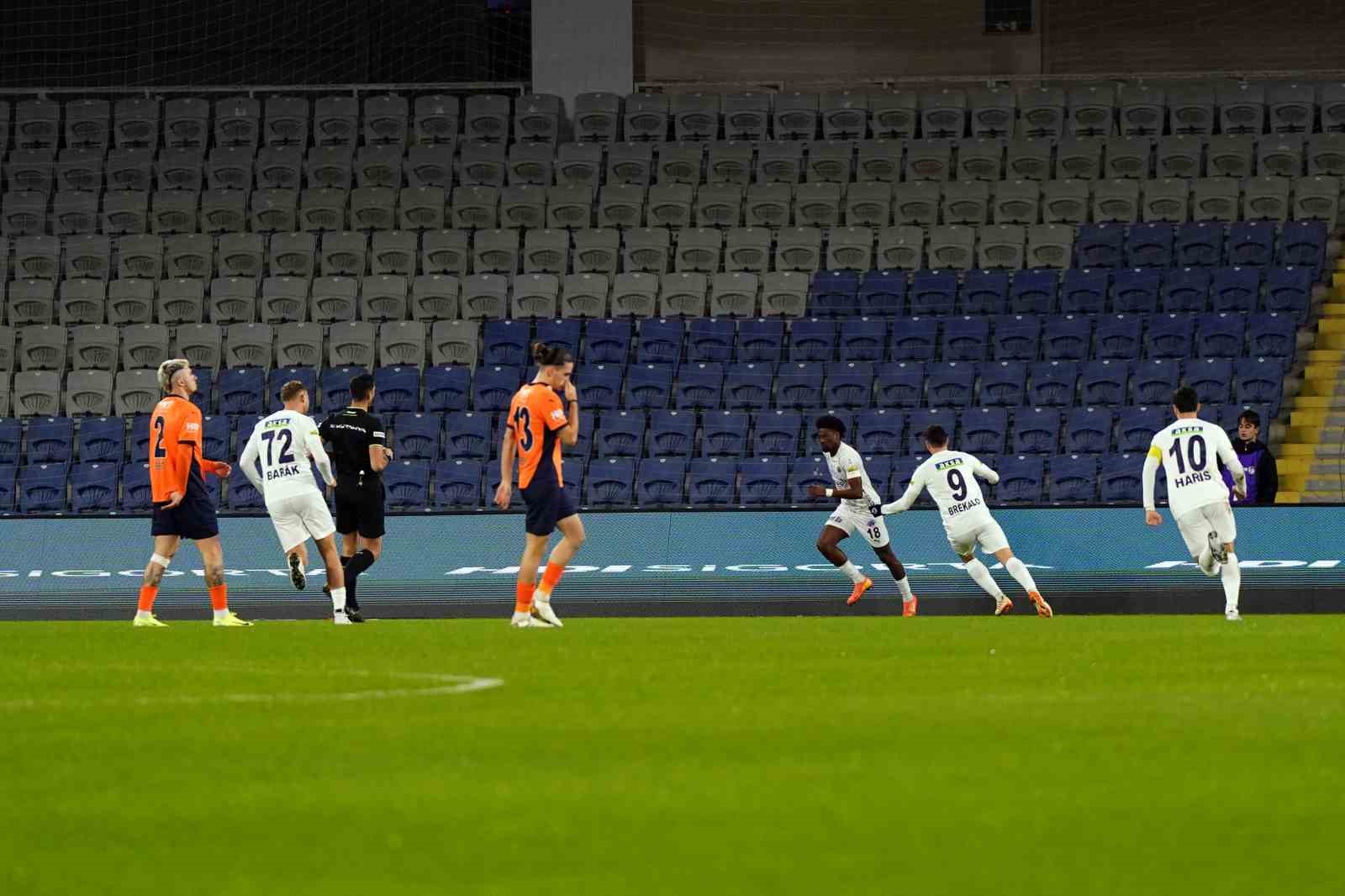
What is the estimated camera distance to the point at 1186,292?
2672cm

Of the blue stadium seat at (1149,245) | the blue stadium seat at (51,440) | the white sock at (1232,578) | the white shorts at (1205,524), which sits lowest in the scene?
the white sock at (1232,578)

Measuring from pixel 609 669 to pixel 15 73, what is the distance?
93.2ft

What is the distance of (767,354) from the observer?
86.1 ft

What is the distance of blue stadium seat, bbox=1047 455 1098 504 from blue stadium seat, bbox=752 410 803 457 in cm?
327

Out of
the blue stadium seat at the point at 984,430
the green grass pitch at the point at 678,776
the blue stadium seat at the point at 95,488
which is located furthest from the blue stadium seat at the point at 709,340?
the green grass pitch at the point at 678,776

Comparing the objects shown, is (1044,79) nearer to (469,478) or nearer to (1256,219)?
(1256,219)

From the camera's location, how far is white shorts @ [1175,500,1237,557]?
17.0m

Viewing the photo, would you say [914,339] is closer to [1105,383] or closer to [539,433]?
[1105,383]

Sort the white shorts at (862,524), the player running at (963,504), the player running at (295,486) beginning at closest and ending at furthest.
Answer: the player running at (295,486), the player running at (963,504), the white shorts at (862,524)

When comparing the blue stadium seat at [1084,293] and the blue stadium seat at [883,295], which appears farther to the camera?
the blue stadium seat at [883,295]

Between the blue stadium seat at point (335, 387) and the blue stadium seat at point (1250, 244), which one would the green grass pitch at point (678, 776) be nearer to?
the blue stadium seat at point (335, 387)

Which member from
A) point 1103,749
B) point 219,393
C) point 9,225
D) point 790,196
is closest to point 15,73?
point 9,225

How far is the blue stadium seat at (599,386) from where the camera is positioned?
2561 centimetres

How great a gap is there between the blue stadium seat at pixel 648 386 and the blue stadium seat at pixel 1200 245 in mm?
7853
